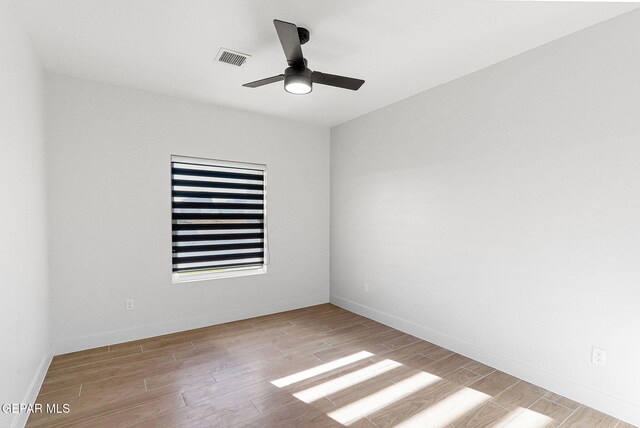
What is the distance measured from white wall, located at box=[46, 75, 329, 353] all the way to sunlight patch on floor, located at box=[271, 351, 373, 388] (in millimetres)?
1655

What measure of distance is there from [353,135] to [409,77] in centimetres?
144

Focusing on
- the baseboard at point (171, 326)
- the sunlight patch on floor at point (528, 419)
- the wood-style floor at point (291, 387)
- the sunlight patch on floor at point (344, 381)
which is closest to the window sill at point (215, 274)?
the baseboard at point (171, 326)

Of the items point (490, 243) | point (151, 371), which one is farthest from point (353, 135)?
point (151, 371)

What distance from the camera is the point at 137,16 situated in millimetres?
2221

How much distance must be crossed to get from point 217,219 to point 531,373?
12.0ft

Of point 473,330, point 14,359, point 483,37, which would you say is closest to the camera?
point 14,359

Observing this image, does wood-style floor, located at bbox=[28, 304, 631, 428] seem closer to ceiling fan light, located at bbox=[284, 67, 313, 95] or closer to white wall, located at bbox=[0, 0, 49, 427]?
white wall, located at bbox=[0, 0, 49, 427]

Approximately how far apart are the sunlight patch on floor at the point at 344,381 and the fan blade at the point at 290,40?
8.34ft

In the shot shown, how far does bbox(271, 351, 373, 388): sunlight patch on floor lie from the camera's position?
2.62 meters

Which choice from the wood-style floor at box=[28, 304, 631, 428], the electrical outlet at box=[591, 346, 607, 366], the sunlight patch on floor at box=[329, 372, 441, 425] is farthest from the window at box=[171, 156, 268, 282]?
the electrical outlet at box=[591, 346, 607, 366]

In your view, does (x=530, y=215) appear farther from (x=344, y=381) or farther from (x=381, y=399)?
(x=344, y=381)

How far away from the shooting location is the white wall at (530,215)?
7.20ft

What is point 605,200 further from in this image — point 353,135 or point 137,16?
point 137,16

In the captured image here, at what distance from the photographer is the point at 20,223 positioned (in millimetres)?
2109
